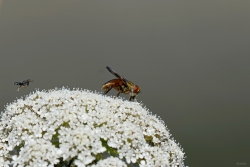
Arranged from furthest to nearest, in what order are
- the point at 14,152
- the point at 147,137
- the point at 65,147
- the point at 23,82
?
1. the point at 23,82
2. the point at 147,137
3. the point at 14,152
4. the point at 65,147

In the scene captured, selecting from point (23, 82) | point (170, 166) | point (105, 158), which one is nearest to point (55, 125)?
point (105, 158)

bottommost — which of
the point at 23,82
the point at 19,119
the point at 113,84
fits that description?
the point at 19,119

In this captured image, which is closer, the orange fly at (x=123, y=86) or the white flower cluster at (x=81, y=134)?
the white flower cluster at (x=81, y=134)

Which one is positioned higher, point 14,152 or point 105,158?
point 14,152

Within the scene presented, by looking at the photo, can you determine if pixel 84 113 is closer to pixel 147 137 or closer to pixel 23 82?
pixel 147 137

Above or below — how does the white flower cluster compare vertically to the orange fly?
below

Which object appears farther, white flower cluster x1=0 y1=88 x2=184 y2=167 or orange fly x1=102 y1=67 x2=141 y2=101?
orange fly x1=102 y1=67 x2=141 y2=101

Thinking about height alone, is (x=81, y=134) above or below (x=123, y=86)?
below

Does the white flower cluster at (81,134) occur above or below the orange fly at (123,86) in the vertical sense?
below
